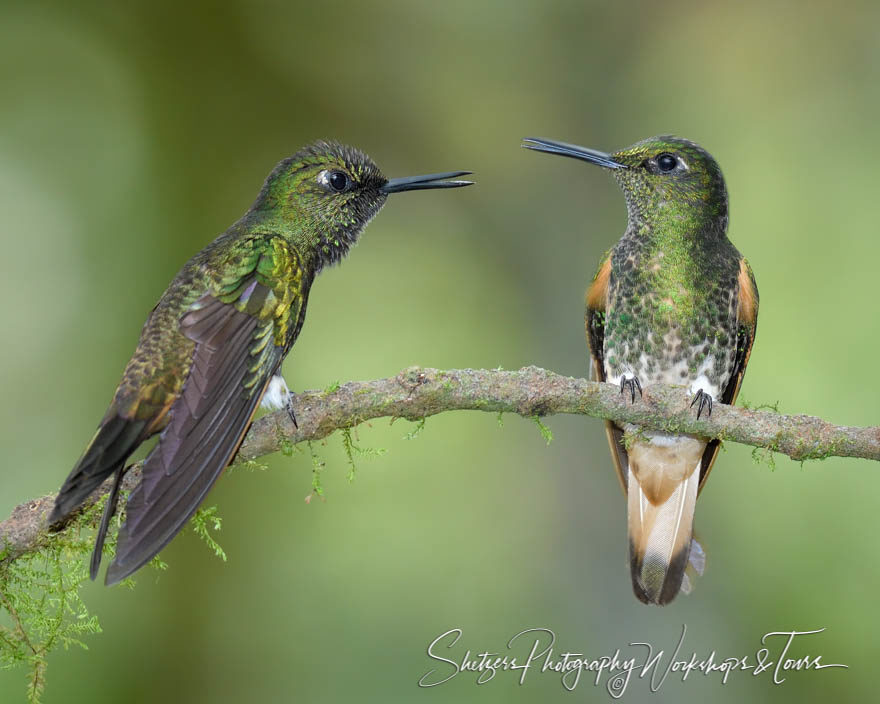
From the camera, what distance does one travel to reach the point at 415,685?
839 centimetres

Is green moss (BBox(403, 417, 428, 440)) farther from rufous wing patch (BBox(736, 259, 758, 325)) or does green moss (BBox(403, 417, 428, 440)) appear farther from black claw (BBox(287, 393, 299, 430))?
rufous wing patch (BBox(736, 259, 758, 325))

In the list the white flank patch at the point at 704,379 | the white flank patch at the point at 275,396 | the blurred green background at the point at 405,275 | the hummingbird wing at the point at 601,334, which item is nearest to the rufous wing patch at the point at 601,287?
the hummingbird wing at the point at 601,334

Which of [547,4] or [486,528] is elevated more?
[547,4]

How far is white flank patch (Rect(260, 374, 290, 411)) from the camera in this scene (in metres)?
3.21

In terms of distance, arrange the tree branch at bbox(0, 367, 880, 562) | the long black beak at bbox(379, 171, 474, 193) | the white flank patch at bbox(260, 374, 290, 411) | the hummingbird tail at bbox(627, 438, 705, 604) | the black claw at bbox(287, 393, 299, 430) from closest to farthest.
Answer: the tree branch at bbox(0, 367, 880, 562) → the black claw at bbox(287, 393, 299, 430) → the white flank patch at bbox(260, 374, 290, 411) → the long black beak at bbox(379, 171, 474, 193) → the hummingbird tail at bbox(627, 438, 705, 604)

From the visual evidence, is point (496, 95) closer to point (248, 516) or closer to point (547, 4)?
point (547, 4)

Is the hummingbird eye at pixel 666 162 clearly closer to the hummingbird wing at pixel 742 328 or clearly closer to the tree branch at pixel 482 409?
the hummingbird wing at pixel 742 328

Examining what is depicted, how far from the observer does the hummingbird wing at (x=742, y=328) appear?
386 centimetres

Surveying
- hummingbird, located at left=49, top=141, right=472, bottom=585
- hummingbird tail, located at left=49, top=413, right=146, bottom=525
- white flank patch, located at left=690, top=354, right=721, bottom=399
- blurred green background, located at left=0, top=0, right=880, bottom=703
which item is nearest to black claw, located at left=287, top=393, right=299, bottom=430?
hummingbird, located at left=49, top=141, right=472, bottom=585

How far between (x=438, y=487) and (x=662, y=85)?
15.4ft

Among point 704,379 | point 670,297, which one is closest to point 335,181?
point 670,297

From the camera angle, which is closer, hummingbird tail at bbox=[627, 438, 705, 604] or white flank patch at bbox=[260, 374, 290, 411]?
white flank patch at bbox=[260, 374, 290, 411]

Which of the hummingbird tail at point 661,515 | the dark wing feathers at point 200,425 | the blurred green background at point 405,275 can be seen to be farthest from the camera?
the blurred green background at point 405,275

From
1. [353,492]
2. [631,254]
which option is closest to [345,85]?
[353,492]
